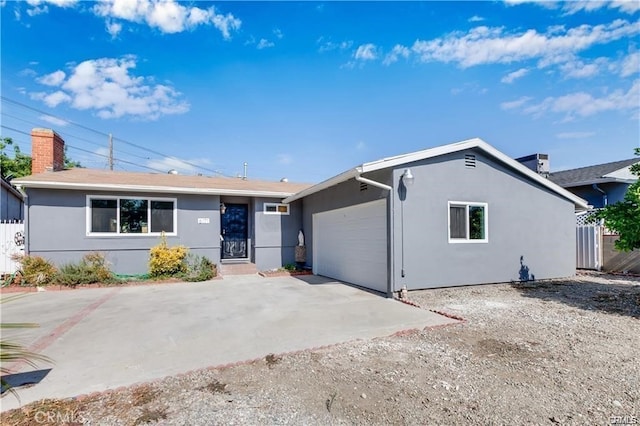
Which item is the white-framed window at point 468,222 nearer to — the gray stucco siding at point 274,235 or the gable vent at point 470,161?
the gable vent at point 470,161

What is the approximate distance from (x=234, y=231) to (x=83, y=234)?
4.90 metres

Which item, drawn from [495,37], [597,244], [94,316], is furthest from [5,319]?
[597,244]

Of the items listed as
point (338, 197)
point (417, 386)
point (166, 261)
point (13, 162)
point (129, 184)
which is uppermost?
point (13, 162)

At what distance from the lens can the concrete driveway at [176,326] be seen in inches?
149

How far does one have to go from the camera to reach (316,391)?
322 centimetres

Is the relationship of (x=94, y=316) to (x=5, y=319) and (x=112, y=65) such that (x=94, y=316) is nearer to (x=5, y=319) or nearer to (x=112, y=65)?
(x=5, y=319)

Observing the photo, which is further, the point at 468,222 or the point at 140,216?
the point at 140,216

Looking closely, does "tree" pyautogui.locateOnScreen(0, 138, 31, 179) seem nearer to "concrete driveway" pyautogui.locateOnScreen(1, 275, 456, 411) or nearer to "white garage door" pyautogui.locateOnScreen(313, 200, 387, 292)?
"concrete driveway" pyautogui.locateOnScreen(1, 275, 456, 411)

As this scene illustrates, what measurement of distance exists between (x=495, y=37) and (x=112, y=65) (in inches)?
568

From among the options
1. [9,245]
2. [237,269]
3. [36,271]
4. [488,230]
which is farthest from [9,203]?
[488,230]

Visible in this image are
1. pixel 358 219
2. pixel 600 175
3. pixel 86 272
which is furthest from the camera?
pixel 600 175

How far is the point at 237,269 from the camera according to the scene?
1182cm

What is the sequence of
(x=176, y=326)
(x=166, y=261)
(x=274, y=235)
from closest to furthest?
(x=176, y=326) < (x=166, y=261) < (x=274, y=235)

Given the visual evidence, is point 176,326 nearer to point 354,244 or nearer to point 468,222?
point 354,244
